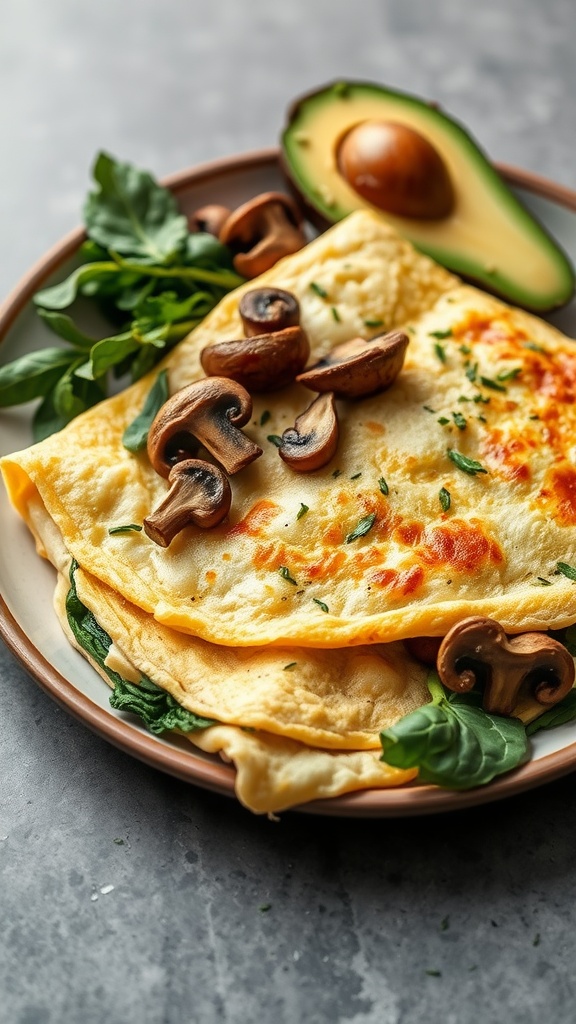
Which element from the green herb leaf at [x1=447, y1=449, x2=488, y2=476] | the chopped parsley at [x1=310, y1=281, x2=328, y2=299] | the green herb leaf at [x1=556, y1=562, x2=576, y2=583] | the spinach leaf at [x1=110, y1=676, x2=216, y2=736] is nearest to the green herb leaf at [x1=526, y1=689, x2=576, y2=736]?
the green herb leaf at [x1=556, y1=562, x2=576, y2=583]

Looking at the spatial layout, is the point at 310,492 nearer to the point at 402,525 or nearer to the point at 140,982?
the point at 402,525

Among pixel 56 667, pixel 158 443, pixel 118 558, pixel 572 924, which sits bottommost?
pixel 572 924

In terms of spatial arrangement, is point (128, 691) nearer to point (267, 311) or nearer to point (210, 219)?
point (267, 311)

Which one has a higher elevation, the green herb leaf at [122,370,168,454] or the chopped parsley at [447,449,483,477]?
the green herb leaf at [122,370,168,454]

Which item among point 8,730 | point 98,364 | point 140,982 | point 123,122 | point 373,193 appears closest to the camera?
point 140,982

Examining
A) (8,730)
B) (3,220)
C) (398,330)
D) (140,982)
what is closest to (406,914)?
(140,982)

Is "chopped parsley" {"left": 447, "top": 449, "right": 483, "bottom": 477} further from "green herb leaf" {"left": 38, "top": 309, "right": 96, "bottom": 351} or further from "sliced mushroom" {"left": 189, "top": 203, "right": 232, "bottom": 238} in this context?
"sliced mushroom" {"left": 189, "top": 203, "right": 232, "bottom": 238}
